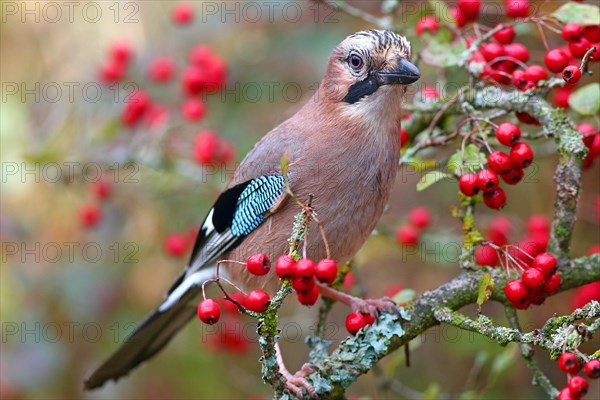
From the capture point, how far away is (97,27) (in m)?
6.07

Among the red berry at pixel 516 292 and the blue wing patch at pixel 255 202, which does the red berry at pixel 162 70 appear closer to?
the blue wing patch at pixel 255 202

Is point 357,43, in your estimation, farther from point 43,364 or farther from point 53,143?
point 43,364

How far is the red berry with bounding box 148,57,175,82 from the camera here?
5.08 meters

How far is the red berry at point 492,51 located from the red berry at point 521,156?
0.60 meters

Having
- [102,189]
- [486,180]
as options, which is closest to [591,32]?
[486,180]

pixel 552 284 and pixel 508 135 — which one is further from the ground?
pixel 508 135

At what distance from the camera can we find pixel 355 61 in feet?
11.8

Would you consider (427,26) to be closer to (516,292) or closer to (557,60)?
(557,60)

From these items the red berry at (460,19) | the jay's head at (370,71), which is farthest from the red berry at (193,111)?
the red berry at (460,19)

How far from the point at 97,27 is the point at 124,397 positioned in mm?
2789

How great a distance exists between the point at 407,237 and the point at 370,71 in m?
1.11

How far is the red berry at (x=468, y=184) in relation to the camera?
9.63 feet

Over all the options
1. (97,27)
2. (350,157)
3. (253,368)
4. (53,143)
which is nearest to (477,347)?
(350,157)

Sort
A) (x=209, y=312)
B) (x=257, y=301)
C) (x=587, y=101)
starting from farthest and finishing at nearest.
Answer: (x=587, y=101), (x=209, y=312), (x=257, y=301)
